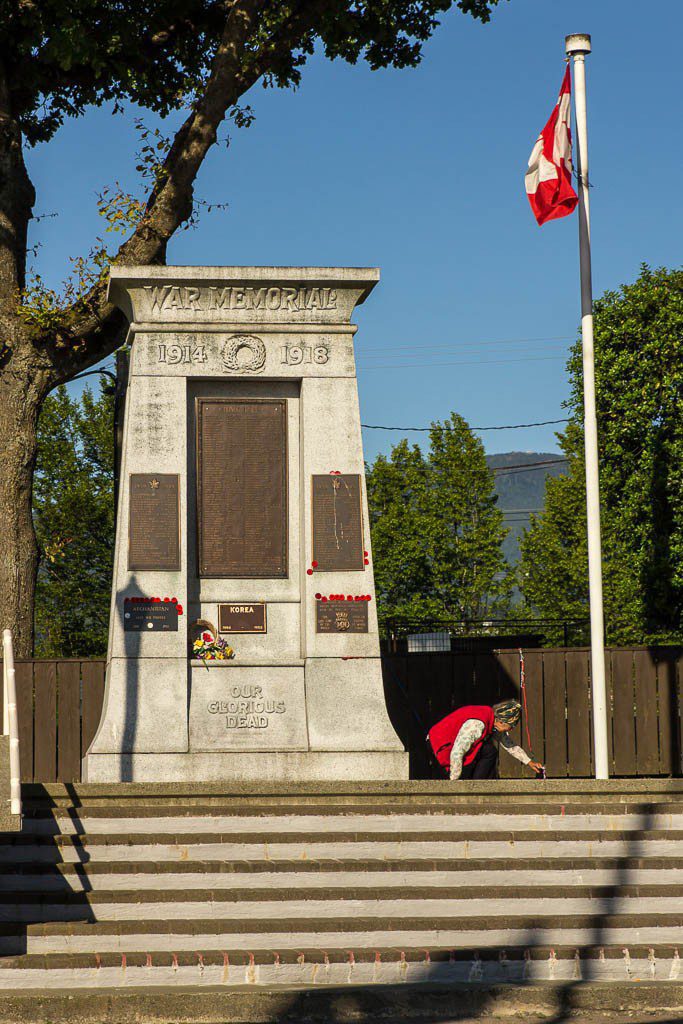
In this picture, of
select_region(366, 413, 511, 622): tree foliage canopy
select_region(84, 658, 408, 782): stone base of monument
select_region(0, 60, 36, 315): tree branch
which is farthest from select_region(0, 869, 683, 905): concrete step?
select_region(366, 413, 511, 622): tree foliage canopy

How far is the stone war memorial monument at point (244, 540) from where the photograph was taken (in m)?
14.5

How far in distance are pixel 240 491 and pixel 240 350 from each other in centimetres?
157

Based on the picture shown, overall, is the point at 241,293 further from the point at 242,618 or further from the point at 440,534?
the point at 440,534

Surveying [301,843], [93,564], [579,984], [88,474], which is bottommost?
[579,984]

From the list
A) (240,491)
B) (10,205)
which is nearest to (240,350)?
(240,491)

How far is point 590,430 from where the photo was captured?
15.8 meters

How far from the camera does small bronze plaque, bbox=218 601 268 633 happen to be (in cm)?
1490

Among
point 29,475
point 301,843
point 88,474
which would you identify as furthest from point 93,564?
point 301,843

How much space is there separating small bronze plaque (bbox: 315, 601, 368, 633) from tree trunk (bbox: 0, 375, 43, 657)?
7.09 m

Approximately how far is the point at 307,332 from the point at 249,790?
522 cm

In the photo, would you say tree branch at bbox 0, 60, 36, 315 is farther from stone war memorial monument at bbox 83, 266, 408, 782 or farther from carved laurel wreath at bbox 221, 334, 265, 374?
carved laurel wreath at bbox 221, 334, 265, 374

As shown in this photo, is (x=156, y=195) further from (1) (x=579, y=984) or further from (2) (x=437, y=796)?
(1) (x=579, y=984)

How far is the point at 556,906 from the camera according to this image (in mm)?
11445

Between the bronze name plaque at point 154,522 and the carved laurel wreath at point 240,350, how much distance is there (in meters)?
1.46
